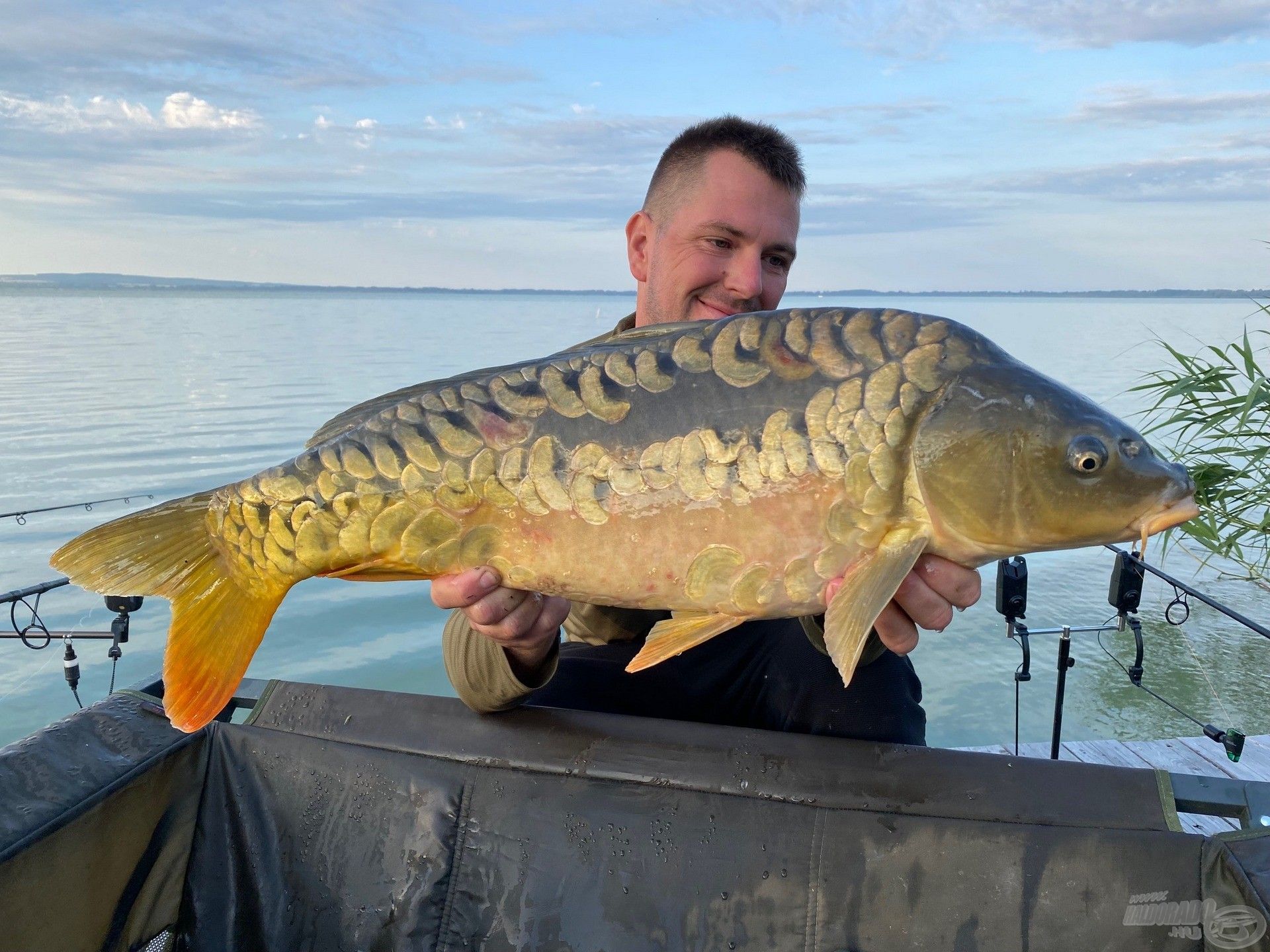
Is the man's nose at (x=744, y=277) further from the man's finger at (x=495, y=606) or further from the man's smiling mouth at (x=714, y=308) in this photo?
the man's finger at (x=495, y=606)

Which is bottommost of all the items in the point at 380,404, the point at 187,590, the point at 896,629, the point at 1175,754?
the point at 1175,754

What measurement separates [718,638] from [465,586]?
779mm

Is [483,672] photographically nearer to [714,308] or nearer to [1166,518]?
[1166,518]

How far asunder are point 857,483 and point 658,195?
1.52 m

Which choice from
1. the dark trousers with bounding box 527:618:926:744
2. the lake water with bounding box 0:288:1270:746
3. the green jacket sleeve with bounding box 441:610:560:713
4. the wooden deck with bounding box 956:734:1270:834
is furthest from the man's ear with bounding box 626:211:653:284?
the lake water with bounding box 0:288:1270:746

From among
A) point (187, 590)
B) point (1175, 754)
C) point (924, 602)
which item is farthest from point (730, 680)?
point (1175, 754)

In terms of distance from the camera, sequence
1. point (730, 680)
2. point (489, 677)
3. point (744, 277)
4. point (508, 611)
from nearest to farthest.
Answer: point (508, 611) < point (489, 677) < point (730, 680) < point (744, 277)

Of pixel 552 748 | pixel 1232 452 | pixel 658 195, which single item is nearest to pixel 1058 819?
pixel 552 748

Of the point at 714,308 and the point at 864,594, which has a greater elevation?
the point at 714,308

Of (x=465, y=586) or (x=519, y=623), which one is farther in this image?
(x=519, y=623)

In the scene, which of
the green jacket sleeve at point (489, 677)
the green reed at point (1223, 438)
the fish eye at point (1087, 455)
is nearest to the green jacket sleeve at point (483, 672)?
the green jacket sleeve at point (489, 677)

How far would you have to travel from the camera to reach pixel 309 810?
1.61 metres

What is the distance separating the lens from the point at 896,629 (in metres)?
1.47

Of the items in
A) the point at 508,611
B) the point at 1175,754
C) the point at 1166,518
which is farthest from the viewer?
the point at 1175,754
